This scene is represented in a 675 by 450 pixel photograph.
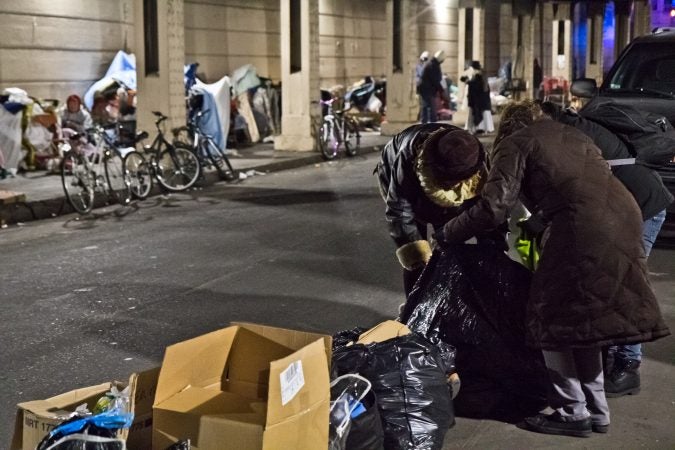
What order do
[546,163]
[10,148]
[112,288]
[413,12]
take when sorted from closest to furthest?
[546,163]
[112,288]
[10,148]
[413,12]

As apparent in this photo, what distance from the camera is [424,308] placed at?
5.32 meters

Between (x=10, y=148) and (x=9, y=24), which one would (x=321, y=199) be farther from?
(x=9, y=24)

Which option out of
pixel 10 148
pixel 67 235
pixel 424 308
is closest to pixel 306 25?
pixel 10 148

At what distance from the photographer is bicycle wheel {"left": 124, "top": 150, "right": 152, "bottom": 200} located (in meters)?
14.4

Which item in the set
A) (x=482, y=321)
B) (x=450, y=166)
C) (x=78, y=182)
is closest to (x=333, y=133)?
(x=78, y=182)

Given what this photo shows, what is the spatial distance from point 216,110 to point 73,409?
617 inches

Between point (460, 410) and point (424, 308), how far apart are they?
559 mm

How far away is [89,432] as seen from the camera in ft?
11.9

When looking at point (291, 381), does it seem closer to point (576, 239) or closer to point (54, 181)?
point (576, 239)

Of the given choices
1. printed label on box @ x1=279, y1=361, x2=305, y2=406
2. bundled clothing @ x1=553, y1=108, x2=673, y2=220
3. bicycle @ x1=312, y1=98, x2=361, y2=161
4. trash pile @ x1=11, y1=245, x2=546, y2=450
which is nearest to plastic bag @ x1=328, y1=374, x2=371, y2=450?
trash pile @ x1=11, y1=245, x2=546, y2=450

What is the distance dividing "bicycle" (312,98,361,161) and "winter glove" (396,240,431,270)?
1459 cm

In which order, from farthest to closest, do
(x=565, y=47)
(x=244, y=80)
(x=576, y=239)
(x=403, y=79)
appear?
(x=565, y=47) → (x=403, y=79) → (x=244, y=80) → (x=576, y=239)

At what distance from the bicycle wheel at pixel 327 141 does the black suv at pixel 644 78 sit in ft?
31.0

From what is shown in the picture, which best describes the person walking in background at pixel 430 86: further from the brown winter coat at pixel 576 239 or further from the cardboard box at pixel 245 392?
the cardboard box at pixel 245 392
